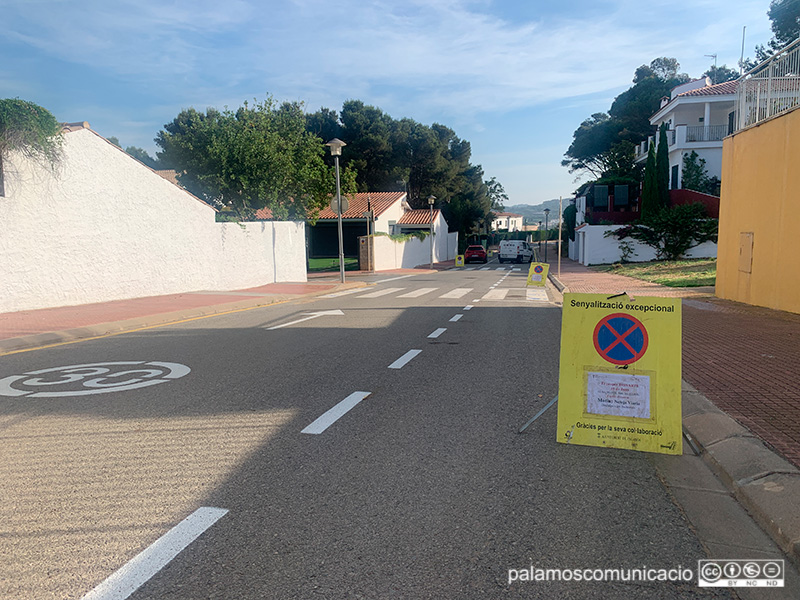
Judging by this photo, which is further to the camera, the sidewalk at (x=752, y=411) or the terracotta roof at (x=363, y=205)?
the terracotta roof at (x=363, y=205)

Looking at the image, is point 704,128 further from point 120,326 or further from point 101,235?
point 120,326

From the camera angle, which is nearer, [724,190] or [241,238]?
[724,190]

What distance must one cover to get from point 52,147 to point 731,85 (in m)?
43.8

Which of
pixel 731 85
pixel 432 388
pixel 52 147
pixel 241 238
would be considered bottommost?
pixel 432 388

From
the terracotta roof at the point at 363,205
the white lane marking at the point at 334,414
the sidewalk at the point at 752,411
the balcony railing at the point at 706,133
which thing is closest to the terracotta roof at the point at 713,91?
the balcony railing at the point at 706,133

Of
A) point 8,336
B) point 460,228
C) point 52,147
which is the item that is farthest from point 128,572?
point 460,228

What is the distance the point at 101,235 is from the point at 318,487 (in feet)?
42.0

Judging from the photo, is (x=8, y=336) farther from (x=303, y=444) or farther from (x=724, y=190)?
(x=724, y=190)

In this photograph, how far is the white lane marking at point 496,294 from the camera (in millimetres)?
17484

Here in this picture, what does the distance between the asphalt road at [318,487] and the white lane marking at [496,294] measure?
1028 centimetres

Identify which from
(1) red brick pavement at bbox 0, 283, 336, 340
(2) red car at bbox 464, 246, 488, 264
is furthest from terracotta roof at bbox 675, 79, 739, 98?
(1) red brick pavement at bbox 0, 283, 336, 340

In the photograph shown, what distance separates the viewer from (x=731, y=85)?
41.8m

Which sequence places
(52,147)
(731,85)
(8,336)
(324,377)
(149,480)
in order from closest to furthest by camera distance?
1. (149,480)
2. (324,377)
3. (8,336)
4. (52,147)
5. (731,85)

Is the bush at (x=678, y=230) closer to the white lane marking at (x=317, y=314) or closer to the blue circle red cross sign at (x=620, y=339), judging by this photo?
the white lane marking at (x=317, y=314)
